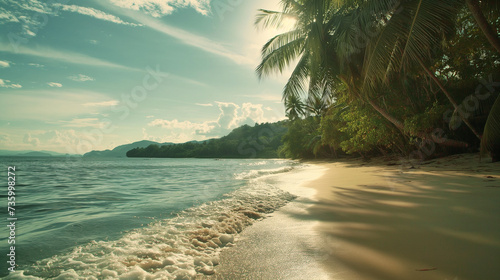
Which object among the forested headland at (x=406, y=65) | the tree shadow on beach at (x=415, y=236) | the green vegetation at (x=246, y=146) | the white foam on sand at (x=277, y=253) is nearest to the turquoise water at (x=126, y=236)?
the white foam on sand at (x=277, y=253)

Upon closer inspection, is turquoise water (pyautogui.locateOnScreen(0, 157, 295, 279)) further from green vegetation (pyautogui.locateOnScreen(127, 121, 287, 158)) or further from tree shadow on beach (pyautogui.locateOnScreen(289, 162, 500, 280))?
green vegetation (pyautogui.locateOnScreen(127, 121, 287, 158))

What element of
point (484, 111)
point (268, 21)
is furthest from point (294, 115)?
point (484, 111)

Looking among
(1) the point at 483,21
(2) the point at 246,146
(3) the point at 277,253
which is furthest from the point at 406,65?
(2) the point at 246,146

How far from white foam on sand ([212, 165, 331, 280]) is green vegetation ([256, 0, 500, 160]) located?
5.14 metres

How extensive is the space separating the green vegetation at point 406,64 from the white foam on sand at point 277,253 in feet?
16.9

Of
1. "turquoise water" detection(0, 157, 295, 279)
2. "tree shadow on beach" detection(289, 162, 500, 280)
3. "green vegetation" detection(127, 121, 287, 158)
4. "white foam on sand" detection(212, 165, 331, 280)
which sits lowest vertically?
"turquoise water" detection(0, 157, 295, 279)

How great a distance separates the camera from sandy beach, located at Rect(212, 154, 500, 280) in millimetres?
1534

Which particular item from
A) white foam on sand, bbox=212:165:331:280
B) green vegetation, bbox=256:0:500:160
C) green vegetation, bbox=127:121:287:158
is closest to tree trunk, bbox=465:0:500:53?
green vegetation, bbox=256:0:500:160

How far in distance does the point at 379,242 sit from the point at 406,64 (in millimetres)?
6124

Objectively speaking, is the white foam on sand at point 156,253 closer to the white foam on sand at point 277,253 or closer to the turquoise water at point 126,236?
the turquoise water at point 126,236

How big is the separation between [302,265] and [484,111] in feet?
31.9

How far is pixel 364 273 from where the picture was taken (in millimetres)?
1529

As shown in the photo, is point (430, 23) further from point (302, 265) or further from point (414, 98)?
point (302, 265)

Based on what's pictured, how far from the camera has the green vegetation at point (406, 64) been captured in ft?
18.4
